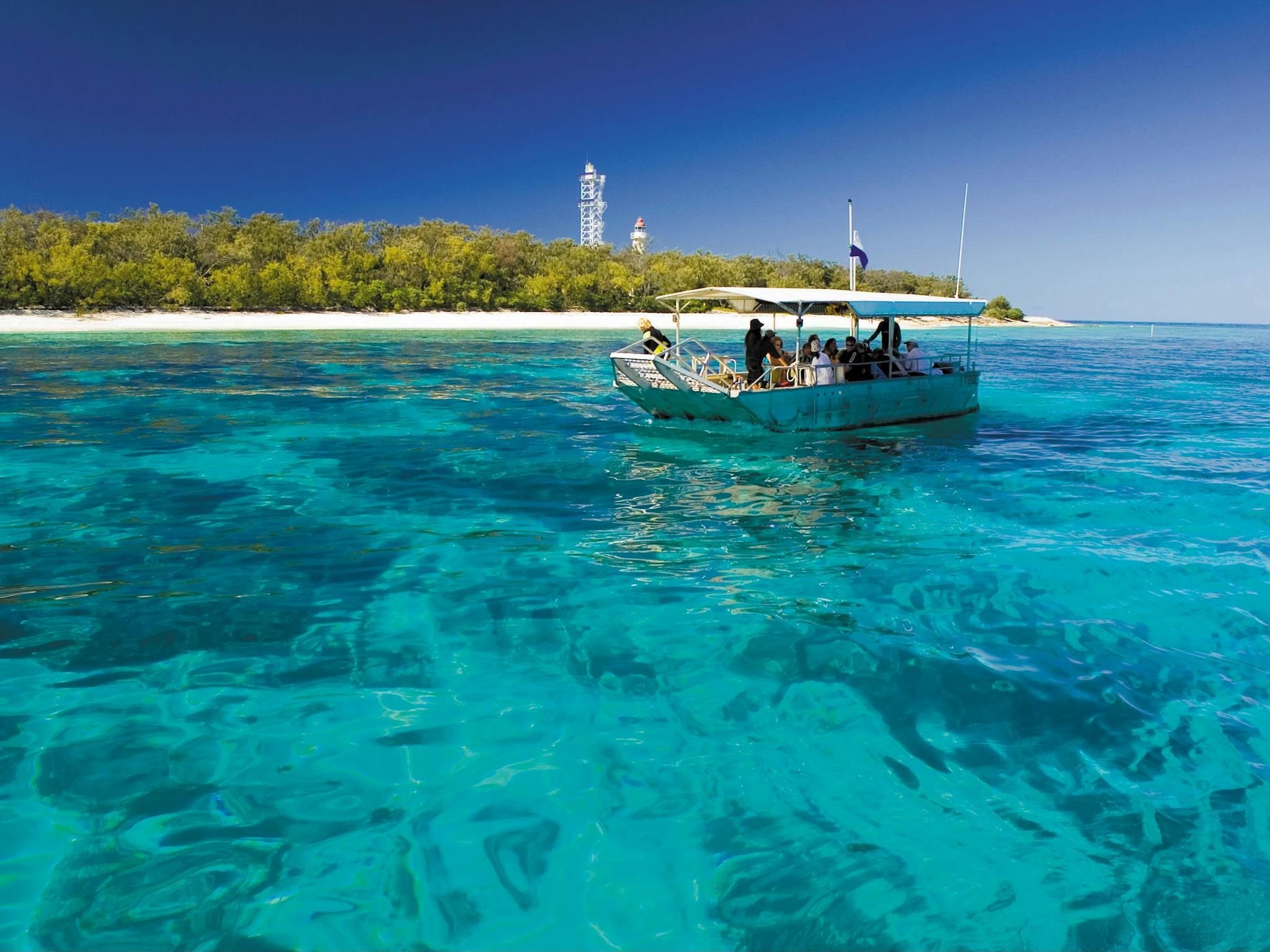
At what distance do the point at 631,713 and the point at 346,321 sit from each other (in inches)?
2654

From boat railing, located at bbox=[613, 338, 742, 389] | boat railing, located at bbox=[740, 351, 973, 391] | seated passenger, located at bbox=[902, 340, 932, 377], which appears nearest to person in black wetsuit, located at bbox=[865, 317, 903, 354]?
seated passenger, located at bbox=[902, 340, 932, 377]

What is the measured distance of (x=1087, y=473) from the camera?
1543 centimetres

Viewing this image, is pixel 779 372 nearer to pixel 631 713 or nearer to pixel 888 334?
pixel 888 334

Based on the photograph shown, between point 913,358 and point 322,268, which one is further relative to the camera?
point 322,268

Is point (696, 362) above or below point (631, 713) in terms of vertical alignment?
above

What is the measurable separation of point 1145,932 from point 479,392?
1032 inches

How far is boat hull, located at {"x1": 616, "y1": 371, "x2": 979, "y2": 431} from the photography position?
17531 mm

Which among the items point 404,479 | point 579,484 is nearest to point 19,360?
point 404,479

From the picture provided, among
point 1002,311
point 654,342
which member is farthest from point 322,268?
point 1002,311

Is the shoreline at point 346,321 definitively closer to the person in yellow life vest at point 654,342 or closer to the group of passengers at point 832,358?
the group of passengers at point 832,358

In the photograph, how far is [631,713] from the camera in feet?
20.6

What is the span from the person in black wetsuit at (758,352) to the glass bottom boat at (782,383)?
23cm

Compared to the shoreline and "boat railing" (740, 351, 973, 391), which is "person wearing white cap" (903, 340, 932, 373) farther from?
the shoreline

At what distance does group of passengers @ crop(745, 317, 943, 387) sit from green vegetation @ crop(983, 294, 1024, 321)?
4437 inches
